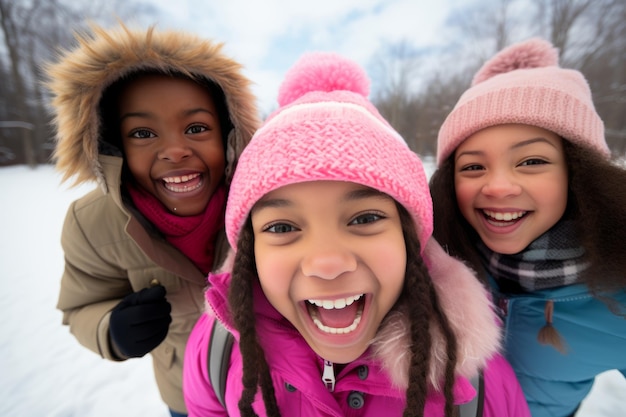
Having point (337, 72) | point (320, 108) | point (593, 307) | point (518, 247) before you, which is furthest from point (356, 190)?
point (593, 307)

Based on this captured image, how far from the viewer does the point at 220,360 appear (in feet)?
3.47

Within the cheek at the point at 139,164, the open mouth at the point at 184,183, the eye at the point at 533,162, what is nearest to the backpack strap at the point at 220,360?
the open mouth at the point at 184,183

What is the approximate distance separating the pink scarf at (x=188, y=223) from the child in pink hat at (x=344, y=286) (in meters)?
0.51

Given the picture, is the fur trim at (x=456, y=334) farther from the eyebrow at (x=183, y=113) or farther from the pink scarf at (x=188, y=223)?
the eyebrow at (x=183, y=113)

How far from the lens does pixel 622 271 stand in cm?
101

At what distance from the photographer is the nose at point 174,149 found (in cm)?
124

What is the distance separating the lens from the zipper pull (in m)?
0.92

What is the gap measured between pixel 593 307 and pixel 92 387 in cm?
349

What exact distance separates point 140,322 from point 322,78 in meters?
1.30

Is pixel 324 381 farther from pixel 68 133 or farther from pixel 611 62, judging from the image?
pixel 611 62

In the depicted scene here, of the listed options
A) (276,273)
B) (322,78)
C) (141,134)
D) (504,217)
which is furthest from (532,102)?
(141,134)

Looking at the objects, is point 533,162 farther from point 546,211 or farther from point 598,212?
point 598,212

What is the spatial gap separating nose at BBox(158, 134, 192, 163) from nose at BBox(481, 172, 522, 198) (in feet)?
4.14

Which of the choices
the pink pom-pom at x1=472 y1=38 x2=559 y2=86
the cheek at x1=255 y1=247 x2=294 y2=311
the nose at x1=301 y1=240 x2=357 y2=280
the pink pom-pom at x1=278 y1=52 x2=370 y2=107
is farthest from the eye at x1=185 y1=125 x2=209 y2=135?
the pink pom-pom at x1=472 y1=38 x2=559 y2=86
